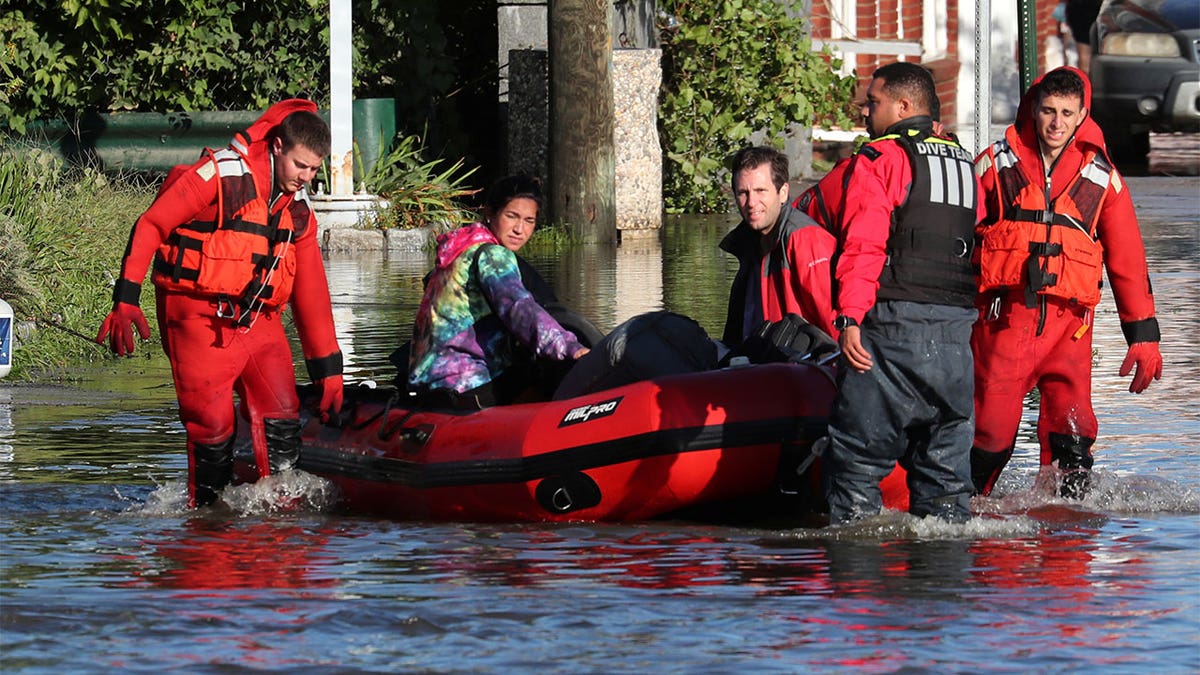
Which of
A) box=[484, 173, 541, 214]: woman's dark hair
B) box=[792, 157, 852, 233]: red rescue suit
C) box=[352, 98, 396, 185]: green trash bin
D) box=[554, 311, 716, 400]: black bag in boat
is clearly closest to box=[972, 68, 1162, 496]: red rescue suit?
box=[792, 157, 852, 233]: red rescue suit

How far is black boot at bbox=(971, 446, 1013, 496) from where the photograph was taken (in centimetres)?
733

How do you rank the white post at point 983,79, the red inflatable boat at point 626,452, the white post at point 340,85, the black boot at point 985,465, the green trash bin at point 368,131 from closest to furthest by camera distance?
the red inflatable boat at point 626,452 < the black boot at point 985,465 < the white post at point 983,79 < the white post at point 340,85 < the green trash bin at point 368,131

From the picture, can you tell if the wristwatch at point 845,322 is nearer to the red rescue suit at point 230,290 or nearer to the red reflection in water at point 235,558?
the red reflection in water at point 235,558

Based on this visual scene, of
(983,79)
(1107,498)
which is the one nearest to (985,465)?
(1107,498)

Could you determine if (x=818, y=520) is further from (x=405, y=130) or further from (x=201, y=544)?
(x=405, y=130)

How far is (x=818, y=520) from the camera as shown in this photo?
7.41 m

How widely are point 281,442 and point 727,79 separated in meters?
12.1

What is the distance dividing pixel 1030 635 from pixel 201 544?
105 inches

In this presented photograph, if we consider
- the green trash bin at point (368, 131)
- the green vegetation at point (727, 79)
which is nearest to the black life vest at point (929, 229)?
the green trash bin at point (368, 131)

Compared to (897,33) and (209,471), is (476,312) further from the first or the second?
(897,33)

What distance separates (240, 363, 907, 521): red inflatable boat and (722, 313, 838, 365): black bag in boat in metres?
0.11

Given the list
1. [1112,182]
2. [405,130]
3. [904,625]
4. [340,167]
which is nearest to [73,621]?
[904,625]

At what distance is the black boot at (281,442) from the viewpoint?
758 centimetres

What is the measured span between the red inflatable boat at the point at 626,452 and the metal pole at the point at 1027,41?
15.9ft
